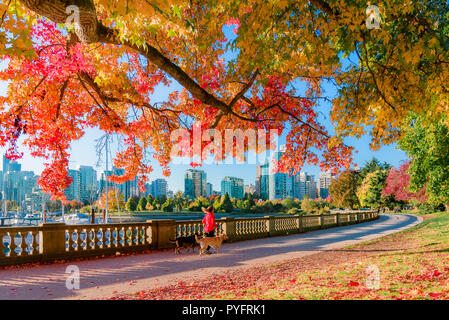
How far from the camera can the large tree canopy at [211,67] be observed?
6.55m

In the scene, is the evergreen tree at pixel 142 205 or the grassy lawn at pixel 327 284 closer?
the grassy lawn at pixel 327 284

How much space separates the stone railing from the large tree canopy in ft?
12.3

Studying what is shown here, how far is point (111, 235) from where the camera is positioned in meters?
11.9

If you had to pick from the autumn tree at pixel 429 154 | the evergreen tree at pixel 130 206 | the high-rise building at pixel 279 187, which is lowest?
the evergreen tree at pixel 130 206

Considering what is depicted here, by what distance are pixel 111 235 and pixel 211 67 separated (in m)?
7.72

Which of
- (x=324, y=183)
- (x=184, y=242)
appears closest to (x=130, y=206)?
(x=184, y=242)

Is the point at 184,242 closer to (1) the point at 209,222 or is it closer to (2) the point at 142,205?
(1) the point at 209,222

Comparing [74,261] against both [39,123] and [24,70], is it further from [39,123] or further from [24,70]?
[24,70]

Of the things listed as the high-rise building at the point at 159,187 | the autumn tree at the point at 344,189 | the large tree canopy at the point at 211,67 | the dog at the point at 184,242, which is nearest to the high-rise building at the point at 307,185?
the high-rise building at the point at 159,187

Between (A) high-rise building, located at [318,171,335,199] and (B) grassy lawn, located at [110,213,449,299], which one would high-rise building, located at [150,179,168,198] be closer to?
(A) high-rise building, located at [318,171,335,199]

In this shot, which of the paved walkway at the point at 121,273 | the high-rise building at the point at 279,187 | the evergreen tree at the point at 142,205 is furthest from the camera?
the high-rise building at the point at 279,187

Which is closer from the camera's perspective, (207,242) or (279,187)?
(207,242)

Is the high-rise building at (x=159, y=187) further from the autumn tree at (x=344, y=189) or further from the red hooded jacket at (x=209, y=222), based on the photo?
the red hooded jacket at (x=209, y=222)

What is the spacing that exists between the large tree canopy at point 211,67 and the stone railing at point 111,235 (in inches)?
147
